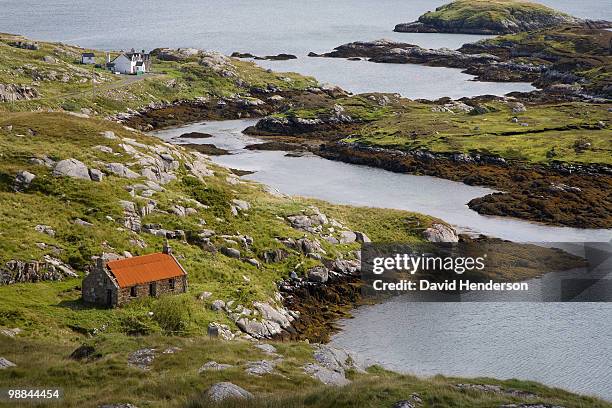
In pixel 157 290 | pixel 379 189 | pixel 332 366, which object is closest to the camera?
pixel 332 366

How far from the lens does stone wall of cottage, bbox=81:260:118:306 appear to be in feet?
171

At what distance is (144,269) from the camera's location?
54812mm

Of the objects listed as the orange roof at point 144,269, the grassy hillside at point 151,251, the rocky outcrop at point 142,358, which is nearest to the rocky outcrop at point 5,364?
the grassy hillside at point 151,251

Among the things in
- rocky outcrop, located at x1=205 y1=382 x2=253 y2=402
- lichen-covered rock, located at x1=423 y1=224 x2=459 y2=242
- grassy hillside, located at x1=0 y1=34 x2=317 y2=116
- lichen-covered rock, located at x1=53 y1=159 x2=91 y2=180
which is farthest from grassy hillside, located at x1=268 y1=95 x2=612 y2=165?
rocky outcrop, located at x1=205 y1=382 x2=253 y2=402

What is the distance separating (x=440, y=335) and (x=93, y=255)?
89.3 feet

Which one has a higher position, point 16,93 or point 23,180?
point 23,180

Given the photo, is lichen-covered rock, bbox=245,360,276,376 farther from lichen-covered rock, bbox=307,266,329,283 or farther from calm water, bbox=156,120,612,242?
calm water, bbox=156,120,612,242

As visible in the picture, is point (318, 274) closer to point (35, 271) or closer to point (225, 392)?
point (35, 271)

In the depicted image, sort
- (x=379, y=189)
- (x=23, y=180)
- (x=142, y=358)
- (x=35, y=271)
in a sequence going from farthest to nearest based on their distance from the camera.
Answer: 1. (x=379, y=189)
2. (x=23, y=180)
3. (x=35, y=271)
4. (x=142, y=358)

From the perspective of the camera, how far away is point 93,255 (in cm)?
5834

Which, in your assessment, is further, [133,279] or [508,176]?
[508,176]

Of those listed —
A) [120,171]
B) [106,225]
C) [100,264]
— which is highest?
[120,171]

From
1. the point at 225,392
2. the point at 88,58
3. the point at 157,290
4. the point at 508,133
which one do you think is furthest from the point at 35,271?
the point at 88,58

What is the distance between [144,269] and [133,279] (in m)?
1.50
